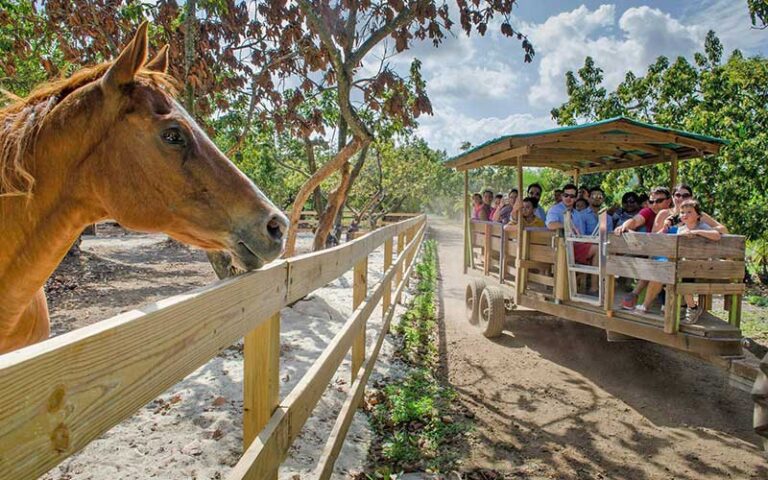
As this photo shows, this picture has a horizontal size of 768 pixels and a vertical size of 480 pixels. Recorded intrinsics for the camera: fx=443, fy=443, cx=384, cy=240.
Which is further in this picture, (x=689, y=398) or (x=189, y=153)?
(x=689, y=398)

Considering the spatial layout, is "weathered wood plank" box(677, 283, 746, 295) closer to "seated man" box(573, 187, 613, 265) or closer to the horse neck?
"seated man" box(573, 187, 613, 265)

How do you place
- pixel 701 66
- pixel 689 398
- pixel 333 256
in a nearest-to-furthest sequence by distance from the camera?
pixel 333 256 → pixel 689 398 → pixel 701 66

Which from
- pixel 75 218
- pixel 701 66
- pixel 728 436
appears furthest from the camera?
pixel 701 66

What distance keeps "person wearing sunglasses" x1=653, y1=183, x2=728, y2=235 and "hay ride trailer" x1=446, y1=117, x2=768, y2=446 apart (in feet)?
1.36

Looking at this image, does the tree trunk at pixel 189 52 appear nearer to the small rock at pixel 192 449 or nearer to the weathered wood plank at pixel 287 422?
the small rock at pixel 192 449

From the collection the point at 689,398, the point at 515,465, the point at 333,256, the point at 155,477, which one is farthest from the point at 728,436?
the point at 155,477

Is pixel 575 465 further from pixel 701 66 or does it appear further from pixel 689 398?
pixel 701 66

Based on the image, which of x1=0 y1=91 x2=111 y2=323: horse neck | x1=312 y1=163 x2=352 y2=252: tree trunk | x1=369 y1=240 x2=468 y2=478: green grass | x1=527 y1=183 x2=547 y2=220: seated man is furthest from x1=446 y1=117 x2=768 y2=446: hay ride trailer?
x1=0 y1=91 x2=111 y2=323: horse neck

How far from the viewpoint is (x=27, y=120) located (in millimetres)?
1828

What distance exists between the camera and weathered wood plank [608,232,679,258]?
4023 mm

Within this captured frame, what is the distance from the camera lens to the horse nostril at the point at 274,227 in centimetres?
175

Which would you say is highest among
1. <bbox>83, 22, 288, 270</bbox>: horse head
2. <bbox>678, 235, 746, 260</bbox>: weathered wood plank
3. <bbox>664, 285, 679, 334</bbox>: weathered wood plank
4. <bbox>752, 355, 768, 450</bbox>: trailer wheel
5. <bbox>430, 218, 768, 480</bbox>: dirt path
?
<bbox>83, 22, 288, 270</bbox>: horse head

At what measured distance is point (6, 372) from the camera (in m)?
0.62

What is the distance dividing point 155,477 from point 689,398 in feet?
15.9
